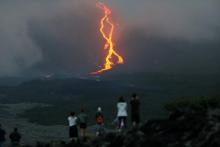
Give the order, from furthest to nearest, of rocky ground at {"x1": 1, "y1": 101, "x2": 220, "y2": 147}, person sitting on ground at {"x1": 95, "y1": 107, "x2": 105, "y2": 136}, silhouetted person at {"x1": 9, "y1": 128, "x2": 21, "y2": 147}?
silhouetted person at {"x1": 9, "y1": 128, "x2": 21, "y2": 147}, person sitting on ground at {"x1": 95, "y1": 107, "x2": 105, "y2": 136}, rocky ground at {"x1": 1, "y1": 101, "x2": 220, "y2": 147}

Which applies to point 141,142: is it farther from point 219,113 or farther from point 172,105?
point 172,105

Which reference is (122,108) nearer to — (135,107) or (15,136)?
(135,107)

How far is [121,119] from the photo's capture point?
137ft

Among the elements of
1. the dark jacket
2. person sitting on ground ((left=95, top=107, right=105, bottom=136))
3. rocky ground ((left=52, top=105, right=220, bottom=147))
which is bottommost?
rocky ground ((left=52, top=105, right=220, bottom=147))

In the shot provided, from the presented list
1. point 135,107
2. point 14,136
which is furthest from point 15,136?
point 135,107

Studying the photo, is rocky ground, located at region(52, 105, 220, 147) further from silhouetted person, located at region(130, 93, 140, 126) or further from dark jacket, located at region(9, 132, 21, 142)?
dark jacket, located at region(9, 132, 21, 142)

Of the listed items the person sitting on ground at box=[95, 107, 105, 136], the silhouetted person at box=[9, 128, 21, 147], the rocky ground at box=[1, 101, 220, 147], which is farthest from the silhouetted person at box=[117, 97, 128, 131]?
the silhouetted person at box=[9, 128, 21, 147]

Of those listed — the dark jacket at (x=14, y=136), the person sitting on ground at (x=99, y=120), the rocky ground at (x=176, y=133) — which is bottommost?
the rocky ground at (x=176, y=133)

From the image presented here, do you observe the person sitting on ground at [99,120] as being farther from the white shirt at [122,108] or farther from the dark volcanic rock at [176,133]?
the dark volcanic rock at [176,133]

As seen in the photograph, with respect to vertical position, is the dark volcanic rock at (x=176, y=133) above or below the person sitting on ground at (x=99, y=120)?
below

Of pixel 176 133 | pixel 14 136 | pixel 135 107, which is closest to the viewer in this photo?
pixel 176 133

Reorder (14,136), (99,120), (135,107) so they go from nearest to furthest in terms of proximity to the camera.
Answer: (135,107) < (99,120) < (14,136)

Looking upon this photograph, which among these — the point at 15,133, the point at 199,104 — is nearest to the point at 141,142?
the point at 15,133

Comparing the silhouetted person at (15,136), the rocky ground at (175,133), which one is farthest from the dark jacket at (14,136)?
the rocky ground at (175,133)
